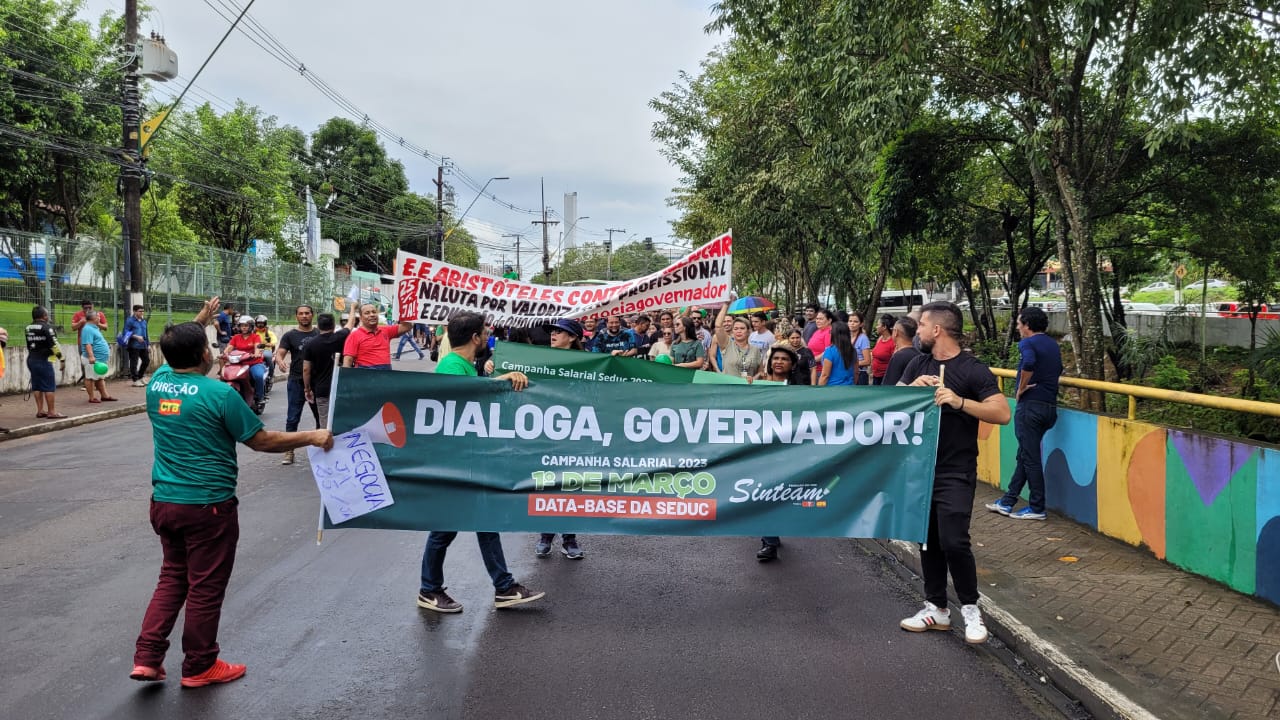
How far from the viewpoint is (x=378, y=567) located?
20.0 feet

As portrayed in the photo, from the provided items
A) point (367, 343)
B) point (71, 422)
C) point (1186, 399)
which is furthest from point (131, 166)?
point (1186, 399)

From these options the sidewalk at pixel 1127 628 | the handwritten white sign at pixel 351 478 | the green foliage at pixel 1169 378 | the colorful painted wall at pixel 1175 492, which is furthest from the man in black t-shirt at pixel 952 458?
the green foliage at pixel 1169 378

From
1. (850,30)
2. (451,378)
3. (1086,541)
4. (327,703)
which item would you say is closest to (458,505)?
(451,378)

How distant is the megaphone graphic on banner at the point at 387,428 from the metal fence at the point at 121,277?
49.8ft

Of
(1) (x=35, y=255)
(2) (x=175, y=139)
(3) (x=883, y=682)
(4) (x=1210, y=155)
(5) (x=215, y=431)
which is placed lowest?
(3) (x=883, y=682)

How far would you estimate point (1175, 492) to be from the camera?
5.98 m

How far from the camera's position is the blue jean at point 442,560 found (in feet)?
17.0

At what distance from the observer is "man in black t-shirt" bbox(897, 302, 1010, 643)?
4742 mm

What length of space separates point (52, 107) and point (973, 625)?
28303mm

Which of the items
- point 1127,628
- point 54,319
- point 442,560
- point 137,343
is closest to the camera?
point 1127,628

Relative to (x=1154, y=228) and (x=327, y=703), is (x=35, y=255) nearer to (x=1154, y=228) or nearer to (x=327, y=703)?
(x=327, y=703)

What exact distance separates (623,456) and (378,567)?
214 cm

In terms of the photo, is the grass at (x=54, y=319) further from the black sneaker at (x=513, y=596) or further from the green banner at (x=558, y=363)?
the black sneaker at (x=513, y=596)

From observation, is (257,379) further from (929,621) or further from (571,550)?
(929,621)
